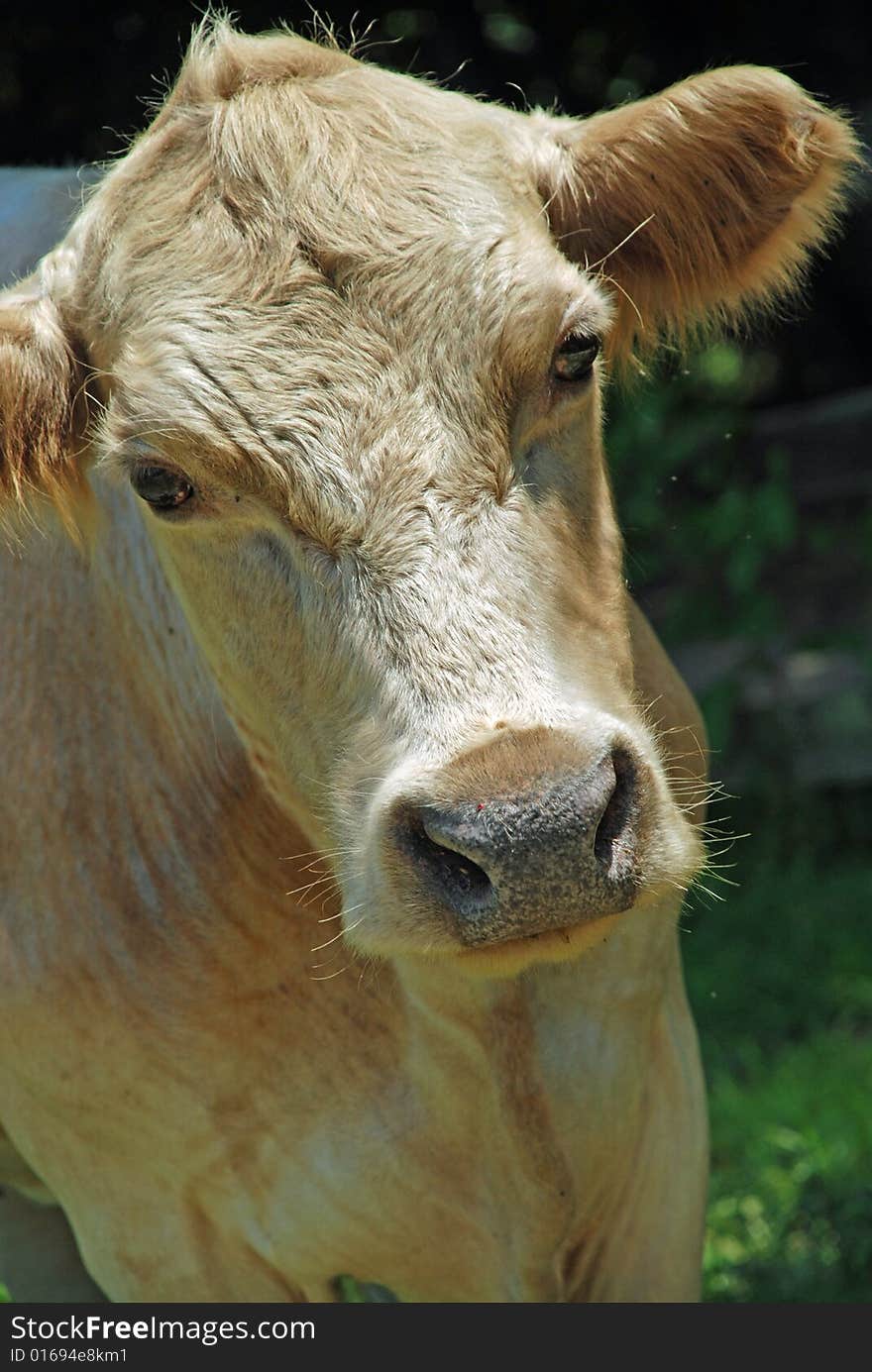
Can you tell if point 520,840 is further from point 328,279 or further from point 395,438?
point 328,279

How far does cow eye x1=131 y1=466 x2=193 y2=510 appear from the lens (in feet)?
8.82

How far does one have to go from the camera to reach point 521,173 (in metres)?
2.94

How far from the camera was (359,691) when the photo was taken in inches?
101

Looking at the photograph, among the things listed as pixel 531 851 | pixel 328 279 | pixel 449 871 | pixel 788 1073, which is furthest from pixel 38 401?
pixel 788 1073

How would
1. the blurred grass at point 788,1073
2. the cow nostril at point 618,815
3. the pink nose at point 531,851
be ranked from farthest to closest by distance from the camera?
the blurred grass at point 788,1073, the cow nostril at point 618,815, the pink nose at point 531,851

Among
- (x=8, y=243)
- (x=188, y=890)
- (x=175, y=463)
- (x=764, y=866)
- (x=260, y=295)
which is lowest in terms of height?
(x=764, y=866)

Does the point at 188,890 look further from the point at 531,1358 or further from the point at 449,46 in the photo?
the point at 449,46

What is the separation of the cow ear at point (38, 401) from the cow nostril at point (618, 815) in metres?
1.19

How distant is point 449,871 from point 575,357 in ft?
2.82

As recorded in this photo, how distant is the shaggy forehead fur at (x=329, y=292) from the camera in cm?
254

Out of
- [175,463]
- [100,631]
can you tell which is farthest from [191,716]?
[175,463]

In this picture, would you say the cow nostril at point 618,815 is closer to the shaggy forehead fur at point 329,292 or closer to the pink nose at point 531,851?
the pink nose at point 531,851

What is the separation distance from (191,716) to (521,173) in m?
1.13

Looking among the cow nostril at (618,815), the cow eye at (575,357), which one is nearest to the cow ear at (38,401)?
the cow eye at (575,357)
